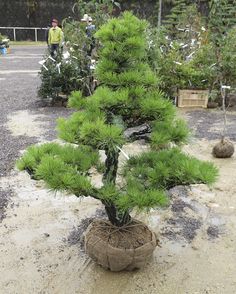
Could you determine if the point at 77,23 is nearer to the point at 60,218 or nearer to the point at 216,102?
the point at 216,102

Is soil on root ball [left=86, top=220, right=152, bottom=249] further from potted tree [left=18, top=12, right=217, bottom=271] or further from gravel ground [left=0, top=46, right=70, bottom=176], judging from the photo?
gravel ground [left=0, top=46, right=70, bottom=176]

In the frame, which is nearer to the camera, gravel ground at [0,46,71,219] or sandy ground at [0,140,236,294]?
sandy ground at [0,140,236,294]

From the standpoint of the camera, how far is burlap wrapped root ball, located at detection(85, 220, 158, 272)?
97.7 inches

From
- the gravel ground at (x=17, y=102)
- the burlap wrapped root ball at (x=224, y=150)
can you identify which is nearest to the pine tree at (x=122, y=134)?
the gravel ground at (x=17, y=102)

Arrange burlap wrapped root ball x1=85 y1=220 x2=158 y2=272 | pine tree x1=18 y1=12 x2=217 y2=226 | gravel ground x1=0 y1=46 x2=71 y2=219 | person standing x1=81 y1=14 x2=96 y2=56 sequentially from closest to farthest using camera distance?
pine tree x1=18 y1=12 x2=217 y2=226 → burlap wrapped root ball x1=85 y1=220 x2=158 y2=272 → gravel ground x1=0 y1=46 x2=71 y2=219 → person standing x1=81 y1=14 x2=96 y2=56

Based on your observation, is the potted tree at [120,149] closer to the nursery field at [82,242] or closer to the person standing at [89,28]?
the nursery field at [82,242]

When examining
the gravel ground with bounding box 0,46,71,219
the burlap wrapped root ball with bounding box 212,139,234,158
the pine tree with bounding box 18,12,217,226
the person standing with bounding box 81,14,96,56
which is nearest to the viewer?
the pine tree with bounding box 18,12,217,226

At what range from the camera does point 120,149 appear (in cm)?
227

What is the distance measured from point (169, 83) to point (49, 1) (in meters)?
15.3

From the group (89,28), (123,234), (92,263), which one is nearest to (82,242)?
(92,263)

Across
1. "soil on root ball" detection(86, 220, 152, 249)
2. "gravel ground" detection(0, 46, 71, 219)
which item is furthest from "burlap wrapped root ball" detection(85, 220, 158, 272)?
"gravel ground" detection(0, 46, 71, 219)

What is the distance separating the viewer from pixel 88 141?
224 centimetres

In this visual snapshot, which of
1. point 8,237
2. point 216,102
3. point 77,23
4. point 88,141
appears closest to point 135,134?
point 88,141

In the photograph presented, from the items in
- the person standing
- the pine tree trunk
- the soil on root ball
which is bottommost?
the soil on root ball
